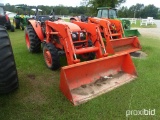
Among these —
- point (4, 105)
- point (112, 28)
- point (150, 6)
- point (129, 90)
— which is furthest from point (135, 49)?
point (150, 6)

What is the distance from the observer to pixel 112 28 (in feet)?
26.6

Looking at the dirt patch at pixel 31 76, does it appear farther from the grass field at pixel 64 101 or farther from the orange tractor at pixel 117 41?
the orange tractor at pixel 117 41

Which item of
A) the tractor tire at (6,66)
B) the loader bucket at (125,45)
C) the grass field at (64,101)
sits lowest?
the grass field at (64,101)

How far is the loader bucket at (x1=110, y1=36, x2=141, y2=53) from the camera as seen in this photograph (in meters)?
6.30

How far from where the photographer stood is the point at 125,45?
6.68 metres

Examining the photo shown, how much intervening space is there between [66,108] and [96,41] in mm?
2248

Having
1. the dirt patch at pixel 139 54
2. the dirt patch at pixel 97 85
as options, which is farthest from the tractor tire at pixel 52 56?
the dirt patch at pixel 139 54

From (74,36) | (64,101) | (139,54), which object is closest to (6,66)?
(64,101)

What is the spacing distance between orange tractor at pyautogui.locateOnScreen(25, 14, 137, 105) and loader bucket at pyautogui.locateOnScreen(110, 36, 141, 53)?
1536 mm

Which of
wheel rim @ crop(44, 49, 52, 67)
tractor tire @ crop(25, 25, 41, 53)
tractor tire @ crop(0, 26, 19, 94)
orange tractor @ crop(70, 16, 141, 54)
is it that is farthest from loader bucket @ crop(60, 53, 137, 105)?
tractor tire @ crop(25, 25, 41, 53)

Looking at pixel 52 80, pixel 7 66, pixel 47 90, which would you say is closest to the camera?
pixel 7 66

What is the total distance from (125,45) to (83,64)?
3.62 meters

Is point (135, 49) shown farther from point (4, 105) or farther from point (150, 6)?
point (150, 6)

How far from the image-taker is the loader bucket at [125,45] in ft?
20.7
